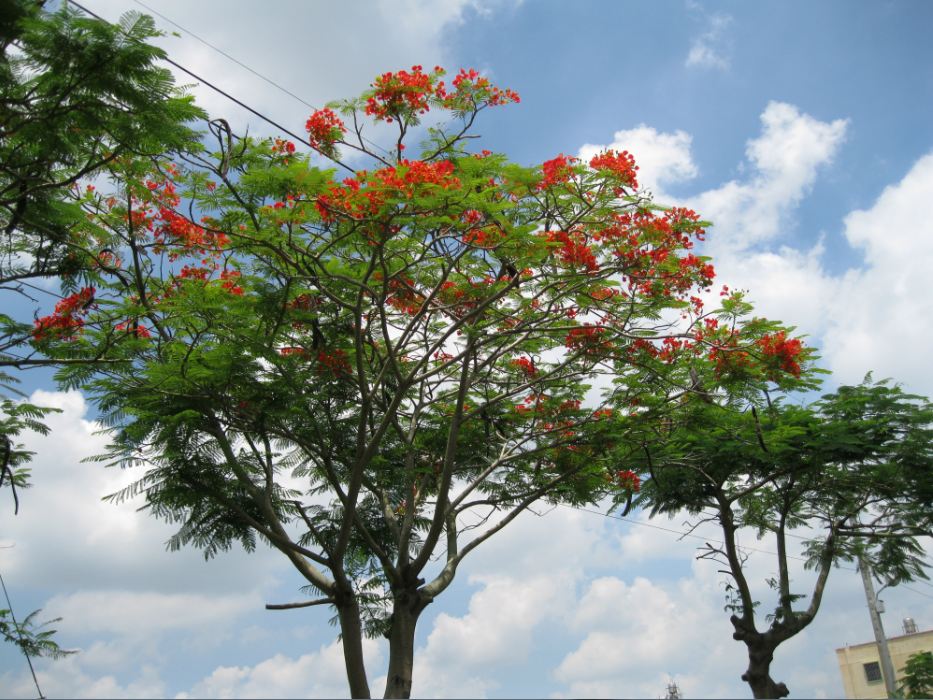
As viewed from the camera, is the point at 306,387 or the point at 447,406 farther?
the point at 447,406

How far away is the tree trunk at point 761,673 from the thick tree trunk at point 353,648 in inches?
287

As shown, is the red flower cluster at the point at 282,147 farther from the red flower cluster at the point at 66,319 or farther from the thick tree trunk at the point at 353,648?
the thick tree trunk at the point at 353,648

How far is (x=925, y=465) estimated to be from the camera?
12.0m

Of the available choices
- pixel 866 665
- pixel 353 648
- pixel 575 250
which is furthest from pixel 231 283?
pixel 866 665

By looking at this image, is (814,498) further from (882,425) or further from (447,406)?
(447,406)

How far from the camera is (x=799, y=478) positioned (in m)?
12.9

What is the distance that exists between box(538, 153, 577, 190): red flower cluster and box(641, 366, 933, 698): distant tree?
3251 millimetres

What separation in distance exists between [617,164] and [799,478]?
7.38m

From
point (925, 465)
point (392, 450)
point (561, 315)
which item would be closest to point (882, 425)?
point (925, 465)

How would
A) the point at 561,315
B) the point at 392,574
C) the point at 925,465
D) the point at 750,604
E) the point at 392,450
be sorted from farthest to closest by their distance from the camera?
the point at 750,604
the point at 925,465
the point at 392,450
the point at 392,574
the point at 561,315

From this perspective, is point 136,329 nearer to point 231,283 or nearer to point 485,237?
point 231,283

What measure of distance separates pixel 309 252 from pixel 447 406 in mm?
3817

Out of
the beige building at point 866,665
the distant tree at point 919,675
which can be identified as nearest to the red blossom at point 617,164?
the distant tree at point 919,675

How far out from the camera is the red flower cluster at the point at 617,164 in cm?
788
